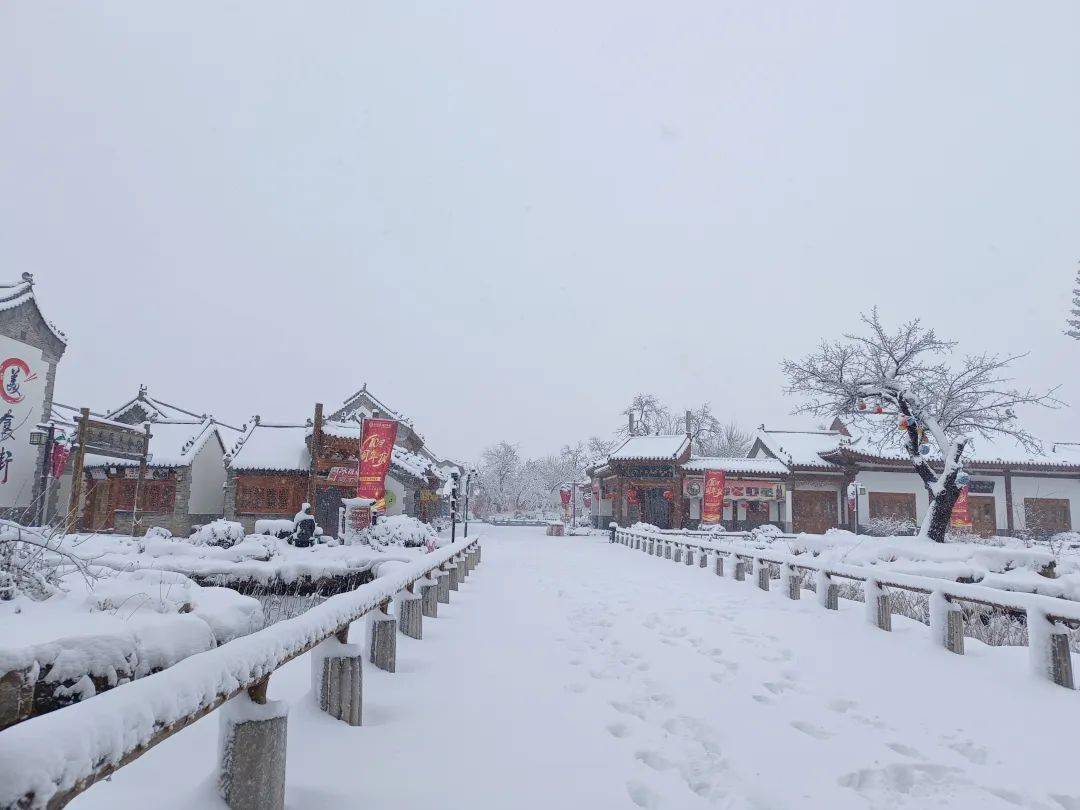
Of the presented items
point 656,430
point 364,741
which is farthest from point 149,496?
point 656,430

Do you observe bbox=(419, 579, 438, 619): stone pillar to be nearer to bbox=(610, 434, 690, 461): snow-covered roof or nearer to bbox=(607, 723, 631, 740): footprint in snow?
bbox=(607, 723, 631, 740): footprint in snow

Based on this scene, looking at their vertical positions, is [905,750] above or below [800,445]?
below

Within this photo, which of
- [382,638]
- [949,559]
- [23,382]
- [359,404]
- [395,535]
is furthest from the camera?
[359,404]

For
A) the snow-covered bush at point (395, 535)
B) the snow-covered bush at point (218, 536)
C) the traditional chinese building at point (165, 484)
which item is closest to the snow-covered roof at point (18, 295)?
the traditional chinese building at point (165, 484)

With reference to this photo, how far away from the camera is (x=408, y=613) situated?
20.7 ft

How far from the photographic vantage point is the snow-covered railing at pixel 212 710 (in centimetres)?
120

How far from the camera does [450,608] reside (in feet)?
28.9

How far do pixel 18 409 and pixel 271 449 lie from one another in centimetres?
935

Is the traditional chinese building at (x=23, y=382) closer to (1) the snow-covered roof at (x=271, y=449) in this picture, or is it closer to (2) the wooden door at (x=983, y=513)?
(1) the snow-covered roof at (x=271, y=449)

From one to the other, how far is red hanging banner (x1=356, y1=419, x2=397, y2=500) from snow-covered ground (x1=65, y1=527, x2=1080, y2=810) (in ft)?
46.4

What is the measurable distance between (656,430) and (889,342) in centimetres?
3829

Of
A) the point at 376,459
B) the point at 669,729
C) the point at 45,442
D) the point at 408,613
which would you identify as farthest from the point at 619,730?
the point at 45,442

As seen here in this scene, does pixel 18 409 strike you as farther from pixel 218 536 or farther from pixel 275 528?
pixel 218 536

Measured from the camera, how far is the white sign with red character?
23.7 m
